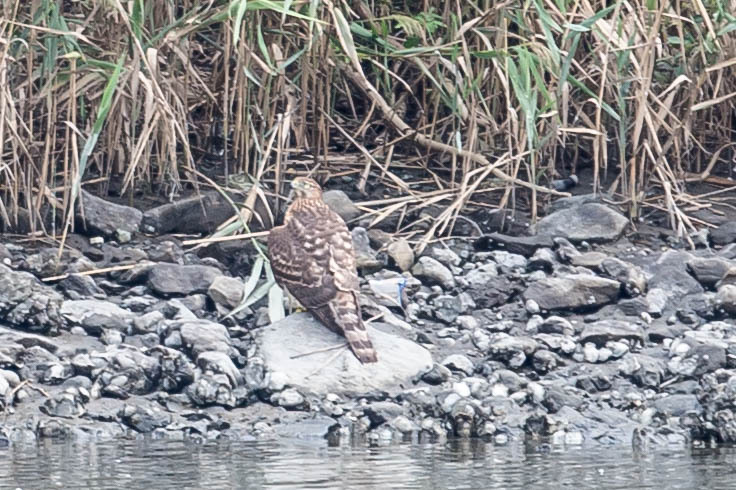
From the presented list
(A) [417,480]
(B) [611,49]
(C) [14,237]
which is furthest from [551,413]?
(C) [14,237]

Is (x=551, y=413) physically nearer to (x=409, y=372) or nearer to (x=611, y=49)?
(x=409, y=372)

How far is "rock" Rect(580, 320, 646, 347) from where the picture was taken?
642 cm

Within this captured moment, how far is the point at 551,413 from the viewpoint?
5840mm

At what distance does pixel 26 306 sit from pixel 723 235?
3.34m

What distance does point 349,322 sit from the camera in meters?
6.15

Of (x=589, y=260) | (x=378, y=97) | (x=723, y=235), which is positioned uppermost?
(x=378, y=97)

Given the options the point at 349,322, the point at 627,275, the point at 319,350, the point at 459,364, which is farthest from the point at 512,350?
the point at 627,275

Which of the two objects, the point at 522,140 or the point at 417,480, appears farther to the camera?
the point at 522,140

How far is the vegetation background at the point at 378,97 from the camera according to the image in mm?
7078

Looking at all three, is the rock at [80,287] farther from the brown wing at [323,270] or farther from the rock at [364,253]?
the rock at [364,253]

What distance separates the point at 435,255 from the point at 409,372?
1.37 metres

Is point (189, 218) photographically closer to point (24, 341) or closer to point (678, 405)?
point (24, 341)

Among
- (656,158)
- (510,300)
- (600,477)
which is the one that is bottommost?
(600,477)

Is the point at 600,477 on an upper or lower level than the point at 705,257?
lower
